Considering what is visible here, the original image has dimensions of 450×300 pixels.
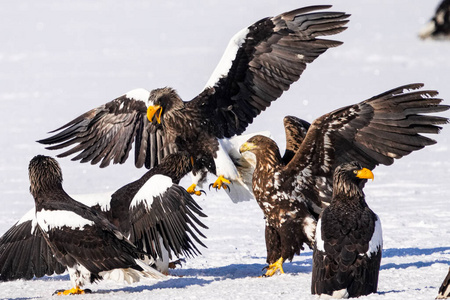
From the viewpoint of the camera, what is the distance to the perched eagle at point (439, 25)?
2211 mm

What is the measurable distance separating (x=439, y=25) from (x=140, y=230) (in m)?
4.68

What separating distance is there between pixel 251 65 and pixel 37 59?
16.4m

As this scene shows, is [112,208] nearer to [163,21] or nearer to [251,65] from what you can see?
[251,65]

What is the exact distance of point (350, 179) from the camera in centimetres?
590

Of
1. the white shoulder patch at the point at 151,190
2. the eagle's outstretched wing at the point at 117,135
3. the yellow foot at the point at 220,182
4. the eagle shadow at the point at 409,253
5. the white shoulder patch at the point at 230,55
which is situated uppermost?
the white shoulder patch at the point at 230,55

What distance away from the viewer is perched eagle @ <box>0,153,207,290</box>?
6.46 m

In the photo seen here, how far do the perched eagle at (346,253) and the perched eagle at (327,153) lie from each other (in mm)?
1049

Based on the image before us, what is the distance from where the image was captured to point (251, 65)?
888 cm

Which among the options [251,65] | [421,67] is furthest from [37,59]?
[251,65]

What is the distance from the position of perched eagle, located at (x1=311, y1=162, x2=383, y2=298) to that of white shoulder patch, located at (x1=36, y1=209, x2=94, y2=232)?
177 cm

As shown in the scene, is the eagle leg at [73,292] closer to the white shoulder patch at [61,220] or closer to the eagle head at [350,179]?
the white shoulder patch at [61,220]

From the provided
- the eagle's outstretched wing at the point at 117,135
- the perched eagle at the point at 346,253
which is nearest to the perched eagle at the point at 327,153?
the perched eagle at the point at 346,253

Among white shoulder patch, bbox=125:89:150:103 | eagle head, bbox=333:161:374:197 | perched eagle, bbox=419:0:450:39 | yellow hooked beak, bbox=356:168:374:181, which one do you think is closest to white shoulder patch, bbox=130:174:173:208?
eagle head, bbox=333:161:374:197

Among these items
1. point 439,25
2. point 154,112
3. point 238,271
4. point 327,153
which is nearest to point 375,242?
point 327,153
